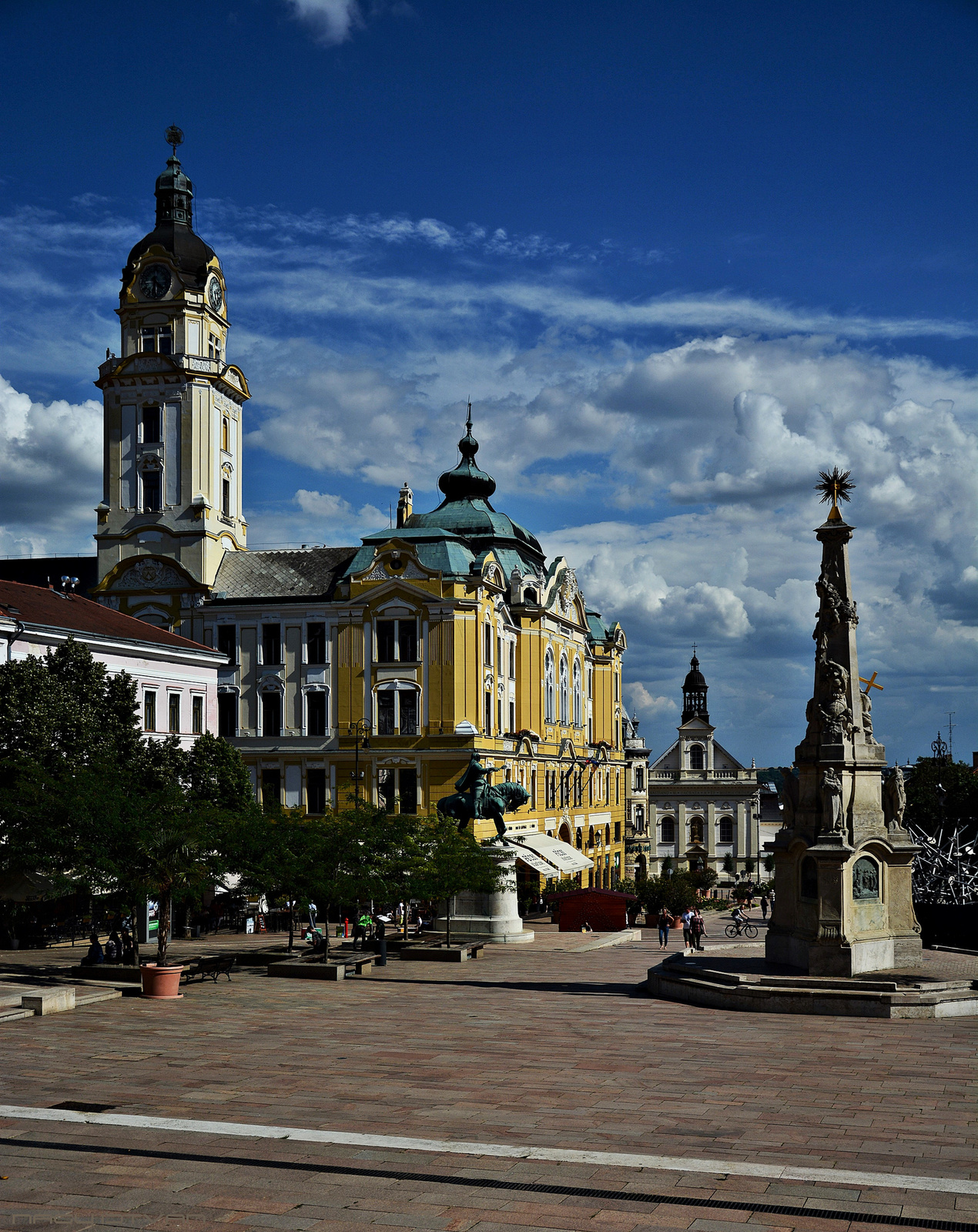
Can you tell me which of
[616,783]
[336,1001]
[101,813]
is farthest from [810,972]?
[616,783]

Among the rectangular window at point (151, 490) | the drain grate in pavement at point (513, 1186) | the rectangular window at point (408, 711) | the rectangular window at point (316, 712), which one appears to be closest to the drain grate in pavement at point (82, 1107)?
the drain grate in pavement at point (513, 1186)

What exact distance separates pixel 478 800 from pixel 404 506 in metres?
36.3

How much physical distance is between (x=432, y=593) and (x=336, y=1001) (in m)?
34.5

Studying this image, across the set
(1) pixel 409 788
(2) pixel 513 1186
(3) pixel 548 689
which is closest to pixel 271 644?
(1) pixel 409 788

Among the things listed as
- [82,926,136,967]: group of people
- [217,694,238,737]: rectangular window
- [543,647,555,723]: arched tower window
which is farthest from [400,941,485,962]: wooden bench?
[543,647,555,723]: arched tower window

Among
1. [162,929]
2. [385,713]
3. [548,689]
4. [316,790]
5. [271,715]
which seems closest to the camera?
[162,929]

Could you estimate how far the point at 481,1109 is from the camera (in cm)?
1533

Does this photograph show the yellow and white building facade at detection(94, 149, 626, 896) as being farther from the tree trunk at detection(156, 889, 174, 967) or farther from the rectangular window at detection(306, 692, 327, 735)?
the tree trunk at detection(156, 889, 174, 967)

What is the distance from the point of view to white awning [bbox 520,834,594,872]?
190 ft

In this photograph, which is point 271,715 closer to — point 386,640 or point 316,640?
point 316,640

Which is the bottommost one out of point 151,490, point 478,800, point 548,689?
point 478,800

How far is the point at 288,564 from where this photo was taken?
65000 mm

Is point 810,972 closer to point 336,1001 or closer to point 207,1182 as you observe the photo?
point 336,1001

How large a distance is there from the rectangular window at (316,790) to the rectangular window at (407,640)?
23.3 feet
